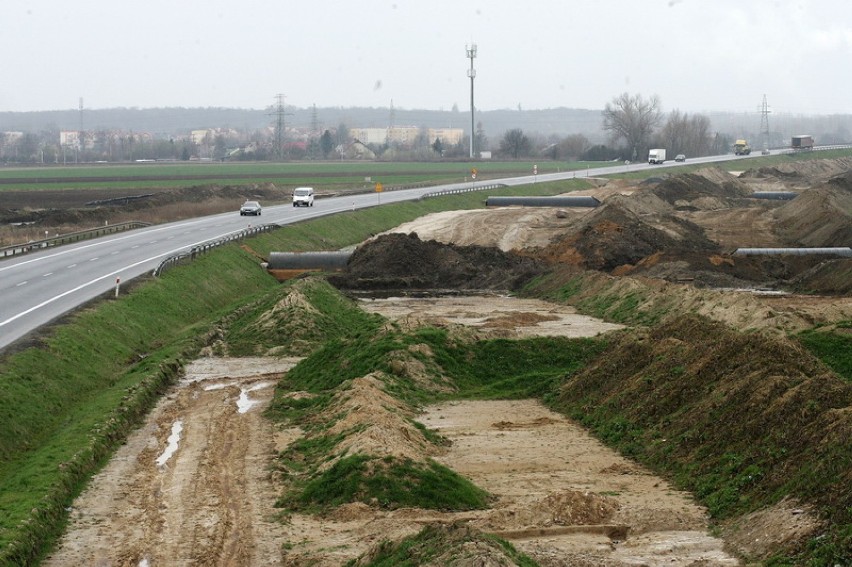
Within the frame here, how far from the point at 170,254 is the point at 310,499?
143 feet

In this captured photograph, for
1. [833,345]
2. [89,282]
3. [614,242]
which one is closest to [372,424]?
[833,345]

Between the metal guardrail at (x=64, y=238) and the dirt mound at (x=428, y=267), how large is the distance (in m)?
17.2

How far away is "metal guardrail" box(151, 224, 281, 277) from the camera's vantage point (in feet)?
194

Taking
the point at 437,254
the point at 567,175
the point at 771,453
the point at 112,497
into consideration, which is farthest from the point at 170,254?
the point at 567,175

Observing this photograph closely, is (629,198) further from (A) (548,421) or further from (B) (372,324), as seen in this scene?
(A) (548,421)

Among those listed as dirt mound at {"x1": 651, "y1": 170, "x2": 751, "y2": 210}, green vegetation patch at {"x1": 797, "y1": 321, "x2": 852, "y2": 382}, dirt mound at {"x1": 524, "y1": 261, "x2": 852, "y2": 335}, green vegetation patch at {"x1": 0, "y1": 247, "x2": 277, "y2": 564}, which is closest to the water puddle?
green vegetation patch at {"x1": 0, "y1": 247, "x2": 277, "y2": 564}

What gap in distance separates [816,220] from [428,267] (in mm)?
32263

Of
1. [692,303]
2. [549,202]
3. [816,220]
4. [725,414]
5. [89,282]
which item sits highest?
[549,202]

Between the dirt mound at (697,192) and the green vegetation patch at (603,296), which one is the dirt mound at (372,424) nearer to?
the green vegetation patch at (603,296)

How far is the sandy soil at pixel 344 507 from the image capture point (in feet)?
75.0

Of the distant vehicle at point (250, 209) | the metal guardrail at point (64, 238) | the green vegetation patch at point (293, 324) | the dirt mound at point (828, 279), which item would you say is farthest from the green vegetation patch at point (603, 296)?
the distant vehicle at point (250, 209)

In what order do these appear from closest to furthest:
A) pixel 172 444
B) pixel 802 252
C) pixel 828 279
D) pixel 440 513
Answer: pixel 440 513 < pixel 172 444 < pixel 828 279 < pixel 802 252

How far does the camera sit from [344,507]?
2564 cm

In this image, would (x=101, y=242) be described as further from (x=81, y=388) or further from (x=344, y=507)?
(x=344, y=507)
